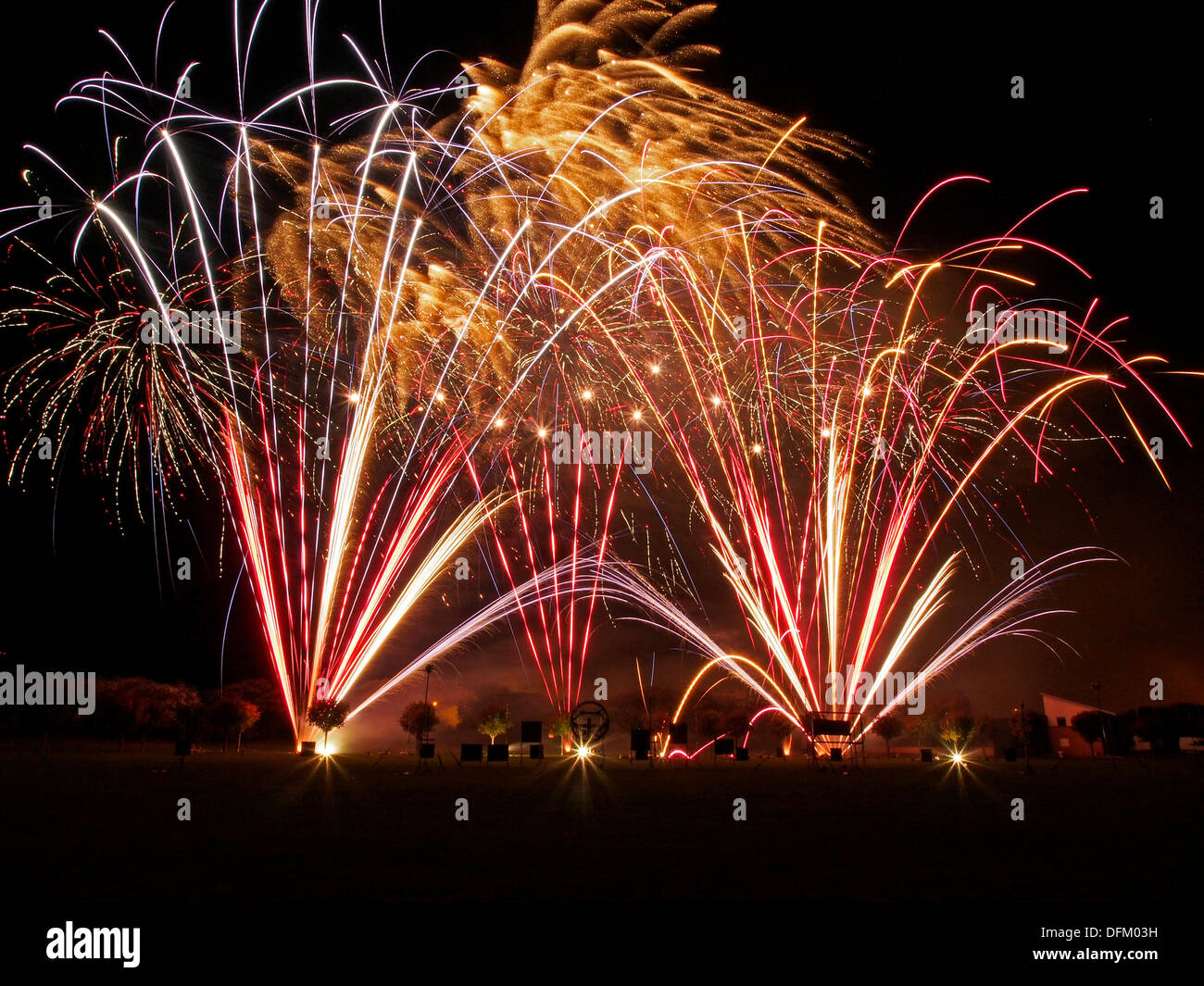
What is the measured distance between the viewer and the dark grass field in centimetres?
845

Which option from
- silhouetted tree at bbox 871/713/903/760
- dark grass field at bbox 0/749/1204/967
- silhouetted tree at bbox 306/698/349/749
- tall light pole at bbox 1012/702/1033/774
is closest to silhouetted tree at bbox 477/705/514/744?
silhouetted tree at bbox 306/698/349/749

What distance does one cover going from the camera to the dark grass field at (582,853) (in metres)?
8.45

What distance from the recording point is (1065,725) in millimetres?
52312

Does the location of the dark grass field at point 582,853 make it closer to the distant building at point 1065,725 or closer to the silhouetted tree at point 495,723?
the silhouetted tree at point 495,723

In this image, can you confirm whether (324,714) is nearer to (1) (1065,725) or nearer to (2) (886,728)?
(2) (886,728)

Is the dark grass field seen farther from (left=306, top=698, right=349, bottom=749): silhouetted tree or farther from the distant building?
the distant building

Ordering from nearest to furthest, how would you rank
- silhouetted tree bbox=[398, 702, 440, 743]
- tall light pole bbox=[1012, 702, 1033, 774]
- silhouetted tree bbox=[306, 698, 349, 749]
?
tall light pole bbox=[1012, 702, 1033, 774] < silhouetted tree bbox=[306, 698, 349, 749] < silhouetted tree bbox=[398, 702, 440, 743]

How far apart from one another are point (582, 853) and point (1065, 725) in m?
49.4

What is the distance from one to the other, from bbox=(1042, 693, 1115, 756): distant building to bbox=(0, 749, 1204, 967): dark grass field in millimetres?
32439

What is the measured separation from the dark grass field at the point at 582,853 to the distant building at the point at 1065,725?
106 ft

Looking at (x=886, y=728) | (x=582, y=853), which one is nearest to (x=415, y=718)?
(x=886, y=728)

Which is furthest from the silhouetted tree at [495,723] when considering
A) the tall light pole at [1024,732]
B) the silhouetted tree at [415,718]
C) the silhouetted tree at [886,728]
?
the tall light pole at [1024,732]

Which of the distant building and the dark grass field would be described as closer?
the dark grass field
